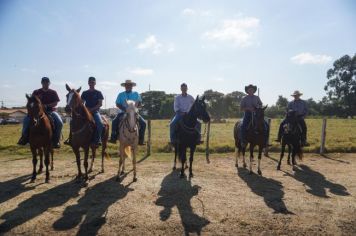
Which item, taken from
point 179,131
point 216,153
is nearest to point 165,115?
point 216,153

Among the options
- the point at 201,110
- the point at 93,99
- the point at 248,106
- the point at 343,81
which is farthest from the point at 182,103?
the point at 343,81

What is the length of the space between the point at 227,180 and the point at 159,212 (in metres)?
3.90

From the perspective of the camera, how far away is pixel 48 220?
6.59 metres

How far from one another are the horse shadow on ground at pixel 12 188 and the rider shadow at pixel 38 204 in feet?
2.13

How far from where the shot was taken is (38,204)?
301 inches

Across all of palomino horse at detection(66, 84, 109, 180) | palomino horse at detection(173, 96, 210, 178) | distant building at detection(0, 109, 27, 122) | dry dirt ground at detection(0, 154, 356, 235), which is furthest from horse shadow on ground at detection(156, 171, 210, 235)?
distant building at detection(0, 109, 27, 122)

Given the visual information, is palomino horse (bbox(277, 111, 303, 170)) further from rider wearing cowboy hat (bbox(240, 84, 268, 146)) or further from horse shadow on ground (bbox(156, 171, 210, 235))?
horse shadow on ground (bbox(156, 171, 210, 235))

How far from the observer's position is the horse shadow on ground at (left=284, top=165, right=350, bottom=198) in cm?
902

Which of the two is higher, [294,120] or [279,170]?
[294,120]

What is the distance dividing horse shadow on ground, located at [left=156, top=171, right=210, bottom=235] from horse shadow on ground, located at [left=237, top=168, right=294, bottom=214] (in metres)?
1.82

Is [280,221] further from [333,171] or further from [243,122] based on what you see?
[333,171]

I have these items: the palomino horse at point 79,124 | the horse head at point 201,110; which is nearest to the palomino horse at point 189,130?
the horse head at point 201,110

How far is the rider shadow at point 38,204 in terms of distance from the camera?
648 centimetres

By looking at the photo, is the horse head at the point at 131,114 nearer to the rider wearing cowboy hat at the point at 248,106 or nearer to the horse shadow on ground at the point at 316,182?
the rider wearing cowboy hat at the point at 248,106
